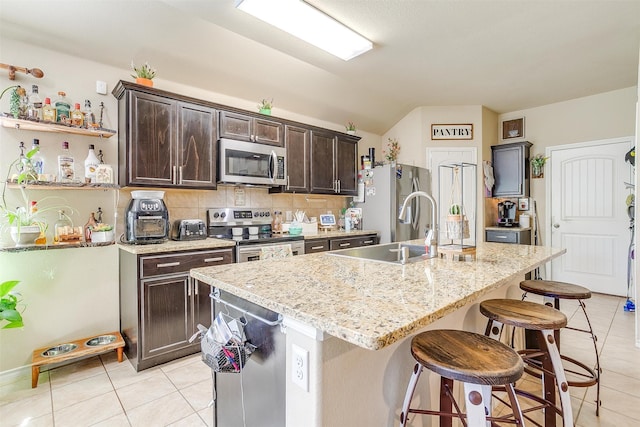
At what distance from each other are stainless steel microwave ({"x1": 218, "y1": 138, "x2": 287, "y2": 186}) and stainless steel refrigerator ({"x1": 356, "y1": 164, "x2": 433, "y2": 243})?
1333mm

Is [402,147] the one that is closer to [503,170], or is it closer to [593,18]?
[503,170]

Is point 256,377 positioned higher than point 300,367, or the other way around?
point 300,367

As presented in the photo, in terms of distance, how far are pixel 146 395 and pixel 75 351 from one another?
2.41 feet

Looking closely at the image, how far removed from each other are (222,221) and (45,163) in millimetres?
1479

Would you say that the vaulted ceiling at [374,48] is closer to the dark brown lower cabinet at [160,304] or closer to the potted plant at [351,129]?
the potted plant at [351,129]

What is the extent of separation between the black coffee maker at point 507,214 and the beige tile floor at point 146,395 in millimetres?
2408

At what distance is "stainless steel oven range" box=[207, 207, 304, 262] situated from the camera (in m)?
3.05

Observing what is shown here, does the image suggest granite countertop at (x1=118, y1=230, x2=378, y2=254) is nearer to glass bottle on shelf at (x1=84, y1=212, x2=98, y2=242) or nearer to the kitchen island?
glass bottle on shelf at (x1=84, y1=212, x2=98, y2=242)

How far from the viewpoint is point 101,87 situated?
8.53 ft

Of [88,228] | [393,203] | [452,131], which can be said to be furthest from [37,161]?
[452,131]

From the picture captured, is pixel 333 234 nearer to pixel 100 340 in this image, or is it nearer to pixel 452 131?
pixel 100 340

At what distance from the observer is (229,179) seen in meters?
3.03

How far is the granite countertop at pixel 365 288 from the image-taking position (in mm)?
799

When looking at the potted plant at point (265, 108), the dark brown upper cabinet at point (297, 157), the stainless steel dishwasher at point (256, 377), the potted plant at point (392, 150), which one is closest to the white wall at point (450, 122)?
the potted plant at point (392, 150)
